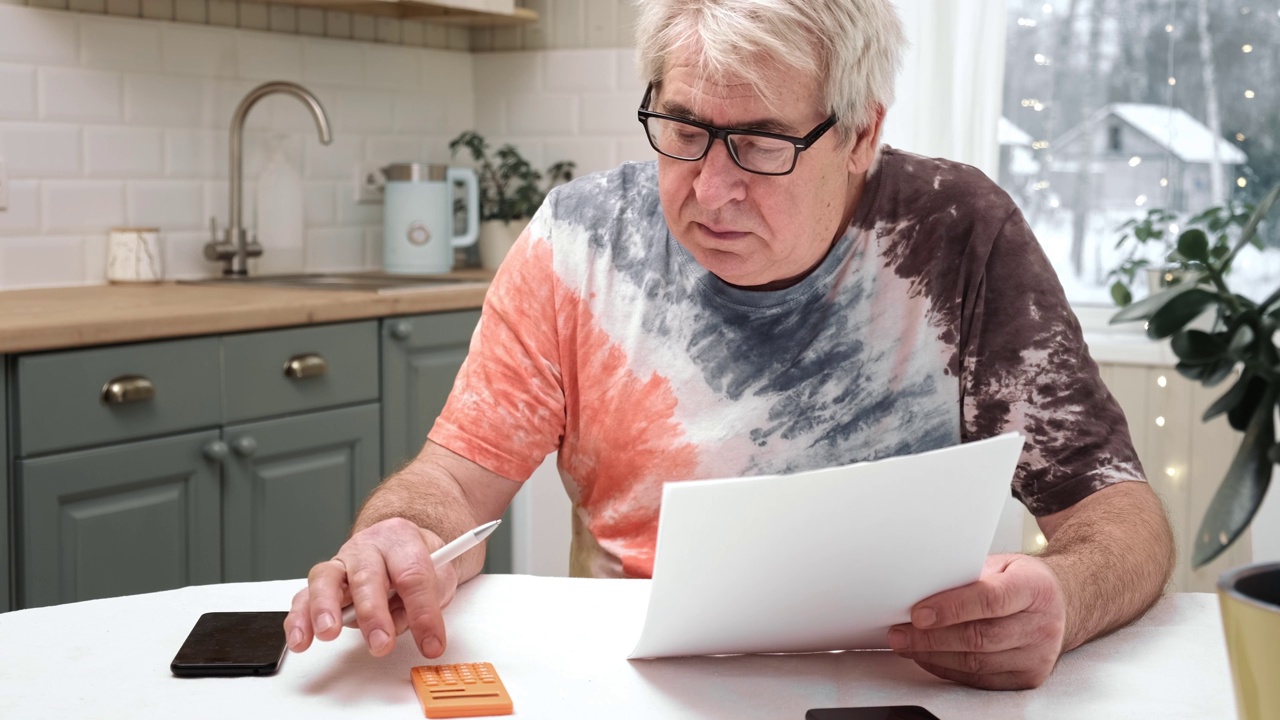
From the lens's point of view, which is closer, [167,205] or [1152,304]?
[1152,304]

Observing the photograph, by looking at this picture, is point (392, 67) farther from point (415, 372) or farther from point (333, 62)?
point (415, 372)

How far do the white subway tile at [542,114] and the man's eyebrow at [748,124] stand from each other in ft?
7.32

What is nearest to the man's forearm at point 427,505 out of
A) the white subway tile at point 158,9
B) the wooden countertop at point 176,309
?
the wooden countertop at point 176,309

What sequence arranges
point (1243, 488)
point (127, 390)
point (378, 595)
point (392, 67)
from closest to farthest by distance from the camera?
point (1243, 488)
point (378, 595)
point (127, 390)
point (392, 67)

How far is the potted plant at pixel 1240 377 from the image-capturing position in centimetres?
62

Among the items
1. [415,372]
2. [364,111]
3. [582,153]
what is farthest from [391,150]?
[415,372]

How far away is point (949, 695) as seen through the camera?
941mm

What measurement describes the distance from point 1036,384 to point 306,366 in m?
1.50

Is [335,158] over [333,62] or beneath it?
beneath

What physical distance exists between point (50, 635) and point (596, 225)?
78 centimetres

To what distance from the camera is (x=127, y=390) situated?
2.14 metres

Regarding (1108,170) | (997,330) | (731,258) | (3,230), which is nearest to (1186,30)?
(1108,170)

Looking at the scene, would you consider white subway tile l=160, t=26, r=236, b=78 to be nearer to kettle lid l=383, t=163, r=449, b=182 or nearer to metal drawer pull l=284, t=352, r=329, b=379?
kettle lid l=383, t=163, r=449, b=182

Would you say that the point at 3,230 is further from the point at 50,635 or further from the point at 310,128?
the point at 50,635
